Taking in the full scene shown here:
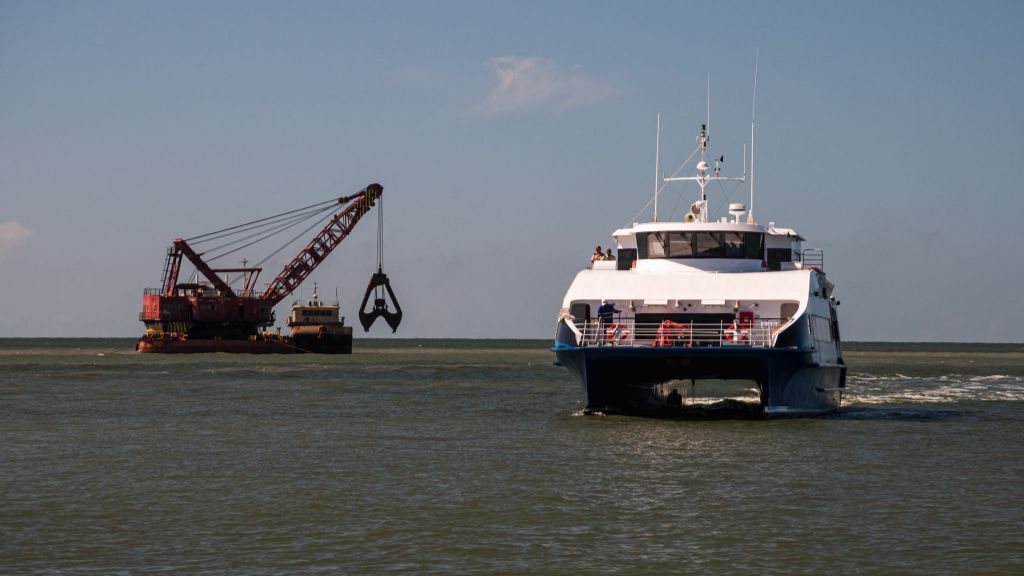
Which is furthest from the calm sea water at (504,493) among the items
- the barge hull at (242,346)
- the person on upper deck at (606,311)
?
the barge hull at (242,346)

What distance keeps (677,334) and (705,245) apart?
479 cm

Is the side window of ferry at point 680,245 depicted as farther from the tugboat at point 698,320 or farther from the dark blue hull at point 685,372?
the dark blue hull at point 685,372

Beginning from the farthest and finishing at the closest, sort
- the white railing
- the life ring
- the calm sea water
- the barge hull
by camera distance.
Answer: the barge hull → the life ring → the white railing → the calm sea water

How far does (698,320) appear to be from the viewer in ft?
110

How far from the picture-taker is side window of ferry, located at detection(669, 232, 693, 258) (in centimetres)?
3503

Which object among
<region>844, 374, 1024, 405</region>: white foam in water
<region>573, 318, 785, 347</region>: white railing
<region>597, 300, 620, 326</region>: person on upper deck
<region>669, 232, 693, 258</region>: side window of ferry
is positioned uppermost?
<region>669, 232, 693, 258</region>: side window of ferry

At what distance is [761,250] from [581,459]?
13.0 metres

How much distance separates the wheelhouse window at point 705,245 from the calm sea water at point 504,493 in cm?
492

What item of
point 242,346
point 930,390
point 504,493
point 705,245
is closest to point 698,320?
point 705,245

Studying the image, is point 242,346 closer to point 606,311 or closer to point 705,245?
point 705,245

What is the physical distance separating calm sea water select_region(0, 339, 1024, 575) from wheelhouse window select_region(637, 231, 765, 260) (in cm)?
492

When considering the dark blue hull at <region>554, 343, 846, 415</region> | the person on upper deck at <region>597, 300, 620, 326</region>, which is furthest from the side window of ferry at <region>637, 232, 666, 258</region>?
the dark blue hull at <region>554, 343, 846, 415</region>

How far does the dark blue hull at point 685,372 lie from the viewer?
29.8m

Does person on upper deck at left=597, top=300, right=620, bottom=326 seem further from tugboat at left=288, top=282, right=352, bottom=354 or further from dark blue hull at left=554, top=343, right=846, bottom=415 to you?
tugboat at left=288, top=282, right=352, bottom=354
